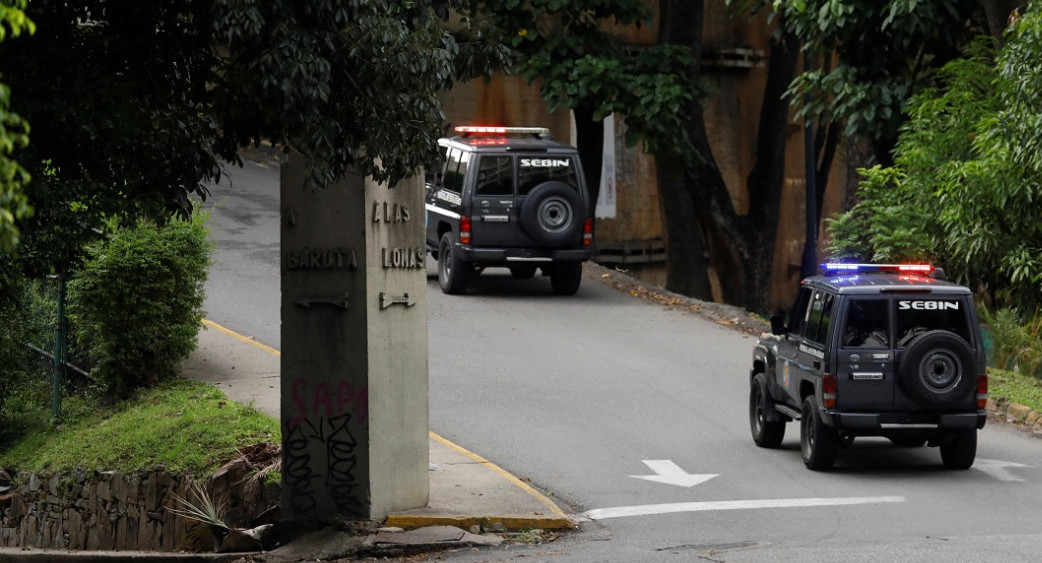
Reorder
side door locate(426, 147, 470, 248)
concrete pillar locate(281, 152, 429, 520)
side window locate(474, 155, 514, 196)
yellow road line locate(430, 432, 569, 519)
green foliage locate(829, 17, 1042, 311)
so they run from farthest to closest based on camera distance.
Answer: side door locate(426, 147, 470, 248), side window locate(474, 155, 514, 196), green foliage locate(829, 17, 1042, 311), yellow road line locate(430, 432, 569, 519), concrete pillar locate(281, 152, 429, 520)

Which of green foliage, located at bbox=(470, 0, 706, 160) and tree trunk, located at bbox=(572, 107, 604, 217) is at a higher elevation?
green foliage, located at bbox=(470, 0, 706, 160)

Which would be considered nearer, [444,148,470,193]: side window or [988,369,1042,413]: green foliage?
[988,369,1042,413]: green foliage

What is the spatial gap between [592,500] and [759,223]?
57.7 ft

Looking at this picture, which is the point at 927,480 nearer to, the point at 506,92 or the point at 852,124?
the point at 852,124

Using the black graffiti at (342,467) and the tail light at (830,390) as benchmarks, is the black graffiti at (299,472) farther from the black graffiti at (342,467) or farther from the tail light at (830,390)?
the tail light at (830,390)

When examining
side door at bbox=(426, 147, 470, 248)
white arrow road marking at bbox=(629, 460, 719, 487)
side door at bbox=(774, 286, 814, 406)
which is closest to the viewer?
white arrow road marking at bbox=(629, 460, 719, 487)

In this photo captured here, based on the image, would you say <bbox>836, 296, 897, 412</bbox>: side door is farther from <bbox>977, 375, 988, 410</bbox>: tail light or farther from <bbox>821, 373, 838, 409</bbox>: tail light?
<bbox>977, 375, 988, 410</bbox>: tail light

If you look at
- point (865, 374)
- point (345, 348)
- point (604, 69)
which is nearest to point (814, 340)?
point (865, 374)

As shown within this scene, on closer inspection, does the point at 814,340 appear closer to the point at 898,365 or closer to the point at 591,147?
the point at 898,365

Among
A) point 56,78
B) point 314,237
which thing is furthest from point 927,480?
point 56,78

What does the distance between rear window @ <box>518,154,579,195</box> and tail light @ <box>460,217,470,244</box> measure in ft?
3.25

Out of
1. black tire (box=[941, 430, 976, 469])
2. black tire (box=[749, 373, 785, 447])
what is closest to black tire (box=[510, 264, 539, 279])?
black tire (box=[749, 373, 785, 447])

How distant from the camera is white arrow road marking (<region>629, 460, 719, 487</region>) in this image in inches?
531

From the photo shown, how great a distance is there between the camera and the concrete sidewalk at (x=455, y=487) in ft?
38.6
